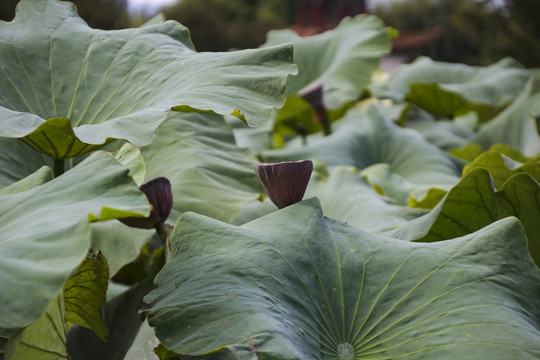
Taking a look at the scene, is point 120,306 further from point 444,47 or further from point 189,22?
point 444,47

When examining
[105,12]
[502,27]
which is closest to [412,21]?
[502,27]

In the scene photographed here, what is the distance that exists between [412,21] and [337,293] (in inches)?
755

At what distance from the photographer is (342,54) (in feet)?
6.31

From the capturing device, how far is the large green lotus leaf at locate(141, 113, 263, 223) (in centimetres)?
97

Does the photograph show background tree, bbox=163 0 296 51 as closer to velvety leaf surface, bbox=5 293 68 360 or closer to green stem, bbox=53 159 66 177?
green stem, bbox=53 159 66 177

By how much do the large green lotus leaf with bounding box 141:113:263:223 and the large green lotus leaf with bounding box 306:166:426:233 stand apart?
0.18 m

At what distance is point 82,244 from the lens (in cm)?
51

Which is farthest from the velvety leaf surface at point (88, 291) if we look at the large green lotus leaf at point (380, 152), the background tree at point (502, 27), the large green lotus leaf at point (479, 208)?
the background tree at point (502, 27)

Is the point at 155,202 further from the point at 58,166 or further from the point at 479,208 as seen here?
the point at 479,208

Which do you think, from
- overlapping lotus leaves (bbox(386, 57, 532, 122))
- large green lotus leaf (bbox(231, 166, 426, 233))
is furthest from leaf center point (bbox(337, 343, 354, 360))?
overlapping lotus leaves (bbox(386, 57, 532, 122))

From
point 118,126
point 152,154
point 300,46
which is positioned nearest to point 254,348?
point 118,126

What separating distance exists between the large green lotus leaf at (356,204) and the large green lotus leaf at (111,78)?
36 centimetres

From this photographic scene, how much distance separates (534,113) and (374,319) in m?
1.24

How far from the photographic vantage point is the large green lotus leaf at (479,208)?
32.5 inches
